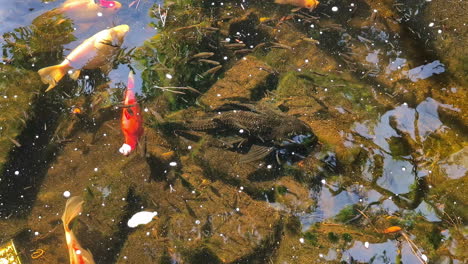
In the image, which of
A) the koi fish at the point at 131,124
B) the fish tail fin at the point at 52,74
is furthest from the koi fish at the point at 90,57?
the koi fish at the point at 131,124

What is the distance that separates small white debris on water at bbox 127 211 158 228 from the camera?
407 centimetres

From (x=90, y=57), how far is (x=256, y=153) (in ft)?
8.35

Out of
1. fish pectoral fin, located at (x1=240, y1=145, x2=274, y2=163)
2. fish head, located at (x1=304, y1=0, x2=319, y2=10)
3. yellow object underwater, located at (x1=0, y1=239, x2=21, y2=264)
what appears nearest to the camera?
yellow object underwater, located at (x1=0, y1=239, x2=21, y2=264)

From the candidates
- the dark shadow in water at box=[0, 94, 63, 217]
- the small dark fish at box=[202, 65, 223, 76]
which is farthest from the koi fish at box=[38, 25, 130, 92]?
the small dark fish at box=[202, 65, 223, 76]

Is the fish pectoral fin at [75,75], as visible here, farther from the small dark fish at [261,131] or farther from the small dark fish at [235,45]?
the small dark fish at [235,45]

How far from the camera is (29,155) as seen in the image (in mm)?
4414

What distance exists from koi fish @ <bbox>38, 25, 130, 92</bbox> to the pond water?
0.06 ft

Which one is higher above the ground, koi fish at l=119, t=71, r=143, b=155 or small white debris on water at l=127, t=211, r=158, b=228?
koi fish at l=119, t=71, r=143, b=155

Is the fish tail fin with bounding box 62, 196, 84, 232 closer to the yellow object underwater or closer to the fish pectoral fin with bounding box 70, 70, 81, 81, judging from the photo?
the yellow object underwater

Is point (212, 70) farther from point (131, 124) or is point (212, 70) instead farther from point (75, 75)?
point (75, 75)

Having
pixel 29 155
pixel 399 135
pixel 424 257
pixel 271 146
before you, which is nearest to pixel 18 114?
pixel 29 155

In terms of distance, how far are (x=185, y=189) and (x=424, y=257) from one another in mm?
2653

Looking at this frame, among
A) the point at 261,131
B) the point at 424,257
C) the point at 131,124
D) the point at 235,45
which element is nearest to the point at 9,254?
Result: the point at 131,124

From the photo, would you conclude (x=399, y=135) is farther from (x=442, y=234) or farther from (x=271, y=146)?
(x=271, y=146)
